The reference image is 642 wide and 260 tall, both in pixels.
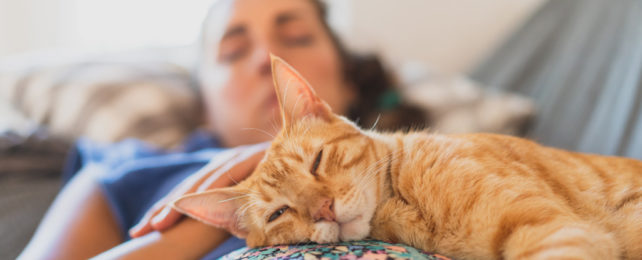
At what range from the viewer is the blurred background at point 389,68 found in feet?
6.10

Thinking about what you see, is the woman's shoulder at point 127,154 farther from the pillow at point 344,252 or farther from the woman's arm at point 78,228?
the pillow at point 344,252

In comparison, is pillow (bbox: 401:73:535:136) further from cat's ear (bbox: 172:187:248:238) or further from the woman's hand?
cat's ear (bbox: 172:187:248:238)

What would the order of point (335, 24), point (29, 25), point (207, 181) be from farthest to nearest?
point (29, 25)
point (335, 24)
point (207, 181)

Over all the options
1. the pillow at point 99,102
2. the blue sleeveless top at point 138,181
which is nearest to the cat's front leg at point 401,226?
the blue sleeveless top at point 138,181

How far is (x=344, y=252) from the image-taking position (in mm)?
857

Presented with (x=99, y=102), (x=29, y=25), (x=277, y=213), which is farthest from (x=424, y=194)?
(x=29, y=25)

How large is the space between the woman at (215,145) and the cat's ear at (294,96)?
0.22 metres

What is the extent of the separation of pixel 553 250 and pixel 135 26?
132 inches

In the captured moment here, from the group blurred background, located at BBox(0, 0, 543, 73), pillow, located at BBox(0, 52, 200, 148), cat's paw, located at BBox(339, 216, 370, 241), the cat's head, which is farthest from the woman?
blurred background, located at BBox(0, 0, 543, 73)

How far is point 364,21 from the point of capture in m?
3.20

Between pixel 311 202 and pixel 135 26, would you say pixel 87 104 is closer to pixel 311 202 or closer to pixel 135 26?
pixel 135 26

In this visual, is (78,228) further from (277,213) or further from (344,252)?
(344,252)

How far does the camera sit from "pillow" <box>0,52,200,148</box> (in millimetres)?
2135

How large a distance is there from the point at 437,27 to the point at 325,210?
8.53ft
